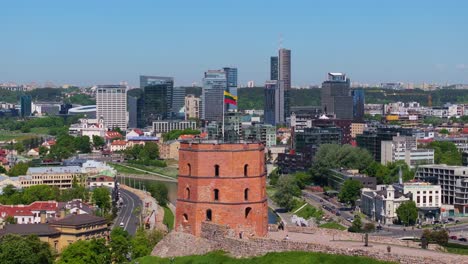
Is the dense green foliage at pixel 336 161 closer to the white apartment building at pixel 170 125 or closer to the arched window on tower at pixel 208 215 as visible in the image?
the arched window on tower at pixel 208 215

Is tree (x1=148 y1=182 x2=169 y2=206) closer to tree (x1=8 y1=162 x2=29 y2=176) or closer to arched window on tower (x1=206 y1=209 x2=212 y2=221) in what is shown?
tree (x1=8 y1=162 x2=29 y2=176)

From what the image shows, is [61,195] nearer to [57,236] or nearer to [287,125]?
[57,236]

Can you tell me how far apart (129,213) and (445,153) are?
45401mm

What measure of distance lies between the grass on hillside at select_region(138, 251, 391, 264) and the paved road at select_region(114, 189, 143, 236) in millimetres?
32916

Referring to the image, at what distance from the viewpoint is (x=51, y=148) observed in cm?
13762

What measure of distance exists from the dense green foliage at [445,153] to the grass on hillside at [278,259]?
2941 inches

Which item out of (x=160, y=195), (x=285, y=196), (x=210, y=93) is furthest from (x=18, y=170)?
(x=210, y=93)

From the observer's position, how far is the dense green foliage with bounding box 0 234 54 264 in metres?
38.4

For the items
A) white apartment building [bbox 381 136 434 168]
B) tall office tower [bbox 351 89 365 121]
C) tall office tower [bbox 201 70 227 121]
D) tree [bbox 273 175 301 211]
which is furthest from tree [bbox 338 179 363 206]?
tall office tower [bbox 351 89 365 121]

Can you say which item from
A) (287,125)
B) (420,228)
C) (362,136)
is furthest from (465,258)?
(287,125)

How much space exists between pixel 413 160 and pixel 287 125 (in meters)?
92.4

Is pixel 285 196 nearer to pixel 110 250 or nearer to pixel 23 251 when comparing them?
pixel 110 250

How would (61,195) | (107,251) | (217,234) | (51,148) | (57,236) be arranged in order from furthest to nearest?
(51,148)
(61,195)
(57,236)
(107,251)
(217,234)

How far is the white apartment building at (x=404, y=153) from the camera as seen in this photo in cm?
9906
